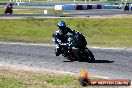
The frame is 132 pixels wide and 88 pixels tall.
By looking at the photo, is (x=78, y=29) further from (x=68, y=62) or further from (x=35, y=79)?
(x=35, y=79)

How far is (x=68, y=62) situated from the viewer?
17.6 meters

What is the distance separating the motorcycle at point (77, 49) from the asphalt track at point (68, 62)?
0.30 meters

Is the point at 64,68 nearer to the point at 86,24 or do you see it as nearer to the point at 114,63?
the point at 114,63

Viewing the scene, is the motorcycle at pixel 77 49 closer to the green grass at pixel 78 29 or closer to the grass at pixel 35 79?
the grass at pixel 35 79

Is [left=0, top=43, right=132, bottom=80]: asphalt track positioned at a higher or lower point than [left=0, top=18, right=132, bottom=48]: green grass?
higher

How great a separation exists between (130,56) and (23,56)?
190 inches

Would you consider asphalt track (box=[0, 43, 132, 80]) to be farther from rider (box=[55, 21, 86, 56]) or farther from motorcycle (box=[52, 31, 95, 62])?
rider (box=[55, 21, 86, 56])

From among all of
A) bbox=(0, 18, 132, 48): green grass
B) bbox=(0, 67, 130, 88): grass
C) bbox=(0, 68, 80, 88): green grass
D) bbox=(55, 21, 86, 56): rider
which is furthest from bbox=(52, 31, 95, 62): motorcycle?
bbox=(0, 18, 132, 48): green grass

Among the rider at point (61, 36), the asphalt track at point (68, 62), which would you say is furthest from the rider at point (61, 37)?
the asphalt track at point (68, 62)

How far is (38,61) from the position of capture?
17.8 m

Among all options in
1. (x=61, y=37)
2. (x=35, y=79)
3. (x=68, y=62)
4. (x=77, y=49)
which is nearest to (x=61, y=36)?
(x=61, y=37)

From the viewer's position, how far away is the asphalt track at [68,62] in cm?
1521

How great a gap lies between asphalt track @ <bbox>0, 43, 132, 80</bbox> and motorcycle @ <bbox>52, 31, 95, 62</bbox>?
30 centimetres

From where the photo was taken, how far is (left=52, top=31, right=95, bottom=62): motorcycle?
17.4 m
